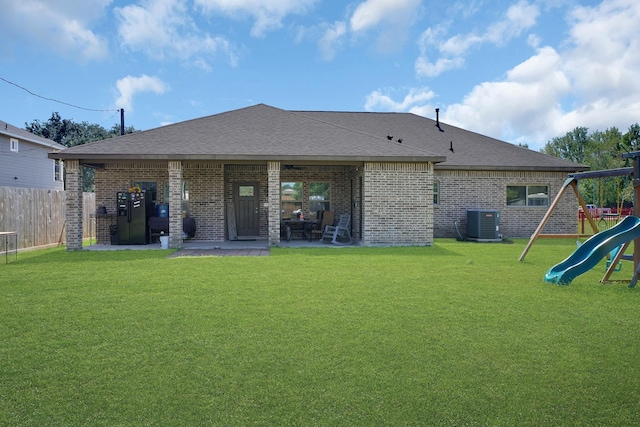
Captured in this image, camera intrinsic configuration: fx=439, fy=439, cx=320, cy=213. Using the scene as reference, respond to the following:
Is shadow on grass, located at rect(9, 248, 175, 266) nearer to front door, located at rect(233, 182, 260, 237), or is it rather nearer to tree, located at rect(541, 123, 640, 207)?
front door, located at rect(233, 182, 260, 237)

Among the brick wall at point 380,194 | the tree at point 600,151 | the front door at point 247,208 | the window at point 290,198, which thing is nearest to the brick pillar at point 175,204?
the brick wall at point 380,194

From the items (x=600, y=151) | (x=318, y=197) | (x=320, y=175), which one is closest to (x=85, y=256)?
(x=318, y=197)

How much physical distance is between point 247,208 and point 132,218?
4174mm

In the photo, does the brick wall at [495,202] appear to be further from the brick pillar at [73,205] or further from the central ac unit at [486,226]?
the brick pillar at [73,205]

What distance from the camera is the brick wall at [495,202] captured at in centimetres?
1761

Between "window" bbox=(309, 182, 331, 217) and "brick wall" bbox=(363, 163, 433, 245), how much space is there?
343cm

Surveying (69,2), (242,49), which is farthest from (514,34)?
(69,2)

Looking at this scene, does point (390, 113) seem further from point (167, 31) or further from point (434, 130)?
point (167, 31)

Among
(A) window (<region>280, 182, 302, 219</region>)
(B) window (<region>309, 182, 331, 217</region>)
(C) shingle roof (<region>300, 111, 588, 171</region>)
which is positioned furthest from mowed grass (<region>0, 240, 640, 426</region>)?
(C) shingle roof (<region>300, 111, 588, 171</region>)

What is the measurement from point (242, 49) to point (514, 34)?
33.6ft

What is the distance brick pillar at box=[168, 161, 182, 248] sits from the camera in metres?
13.4

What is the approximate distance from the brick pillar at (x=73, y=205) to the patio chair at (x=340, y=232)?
310 inches

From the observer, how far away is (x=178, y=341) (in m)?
4.70

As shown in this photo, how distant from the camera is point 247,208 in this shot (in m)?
16.9
